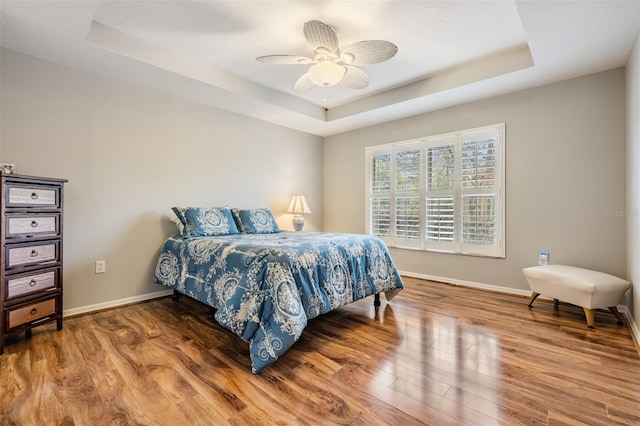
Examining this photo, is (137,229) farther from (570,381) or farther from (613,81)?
(613,81)

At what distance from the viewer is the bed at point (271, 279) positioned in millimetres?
→ 1889

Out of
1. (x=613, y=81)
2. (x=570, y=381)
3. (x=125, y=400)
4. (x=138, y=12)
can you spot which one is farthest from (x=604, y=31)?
(x=125, y=400)

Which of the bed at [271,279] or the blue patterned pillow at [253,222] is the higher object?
the blue patterned pillow at [253,222]

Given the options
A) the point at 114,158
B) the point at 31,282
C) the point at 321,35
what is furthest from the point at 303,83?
the point at 31,282

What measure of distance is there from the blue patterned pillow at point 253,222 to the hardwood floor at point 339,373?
1203 mm

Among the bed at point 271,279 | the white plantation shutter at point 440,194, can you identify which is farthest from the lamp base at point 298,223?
the white plantation shutter at point 440,194

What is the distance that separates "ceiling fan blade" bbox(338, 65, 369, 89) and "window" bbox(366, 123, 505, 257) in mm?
1648

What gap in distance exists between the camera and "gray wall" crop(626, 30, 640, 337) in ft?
7.32

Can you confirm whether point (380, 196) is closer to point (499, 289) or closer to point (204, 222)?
point (499, 289)

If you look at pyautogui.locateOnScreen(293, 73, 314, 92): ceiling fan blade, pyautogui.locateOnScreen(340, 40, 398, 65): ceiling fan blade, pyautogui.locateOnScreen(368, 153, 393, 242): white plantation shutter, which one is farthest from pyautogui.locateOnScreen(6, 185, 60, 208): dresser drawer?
pyautogui.locateOnScreen(368, 153, 393, 242): white plantation shutter

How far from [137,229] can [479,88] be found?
400cm

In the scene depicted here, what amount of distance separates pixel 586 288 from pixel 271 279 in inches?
98.8

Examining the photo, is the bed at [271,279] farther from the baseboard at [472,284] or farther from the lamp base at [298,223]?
the lamp base at [298,223]

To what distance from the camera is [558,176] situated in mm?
3117
